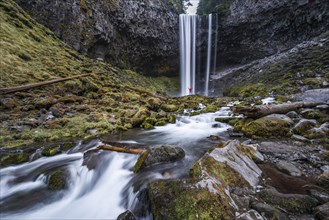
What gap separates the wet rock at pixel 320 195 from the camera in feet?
8.97

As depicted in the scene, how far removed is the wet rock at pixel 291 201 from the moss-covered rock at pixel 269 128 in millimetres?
3515

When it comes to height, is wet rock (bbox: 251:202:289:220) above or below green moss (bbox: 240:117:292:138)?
below

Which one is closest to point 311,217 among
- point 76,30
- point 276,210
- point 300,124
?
point 276,210

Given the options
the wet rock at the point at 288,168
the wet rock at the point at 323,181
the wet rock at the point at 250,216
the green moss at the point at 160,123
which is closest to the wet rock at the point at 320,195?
the wet rock at the point at 323,181

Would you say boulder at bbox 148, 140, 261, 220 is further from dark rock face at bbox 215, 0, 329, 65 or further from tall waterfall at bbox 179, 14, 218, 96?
dark rock face at bbox 215, 0, 329, 65

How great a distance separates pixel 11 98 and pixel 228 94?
807 inches

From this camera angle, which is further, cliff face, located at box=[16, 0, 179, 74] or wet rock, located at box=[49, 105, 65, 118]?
cliff face, located at box=[16, 0, 179, 74]

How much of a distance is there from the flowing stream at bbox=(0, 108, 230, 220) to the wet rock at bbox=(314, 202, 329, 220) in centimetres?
208

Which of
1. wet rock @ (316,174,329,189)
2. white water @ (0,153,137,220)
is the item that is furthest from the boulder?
white water @ (0,153,137,220)

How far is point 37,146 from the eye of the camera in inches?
227

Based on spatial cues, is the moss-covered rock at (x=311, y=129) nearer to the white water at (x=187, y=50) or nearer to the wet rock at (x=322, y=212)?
the wet rock at (x=322, y=212)

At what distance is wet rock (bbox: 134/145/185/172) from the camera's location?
4.32 m

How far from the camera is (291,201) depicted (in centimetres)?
264

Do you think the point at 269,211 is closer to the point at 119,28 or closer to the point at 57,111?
the point at 57,111
